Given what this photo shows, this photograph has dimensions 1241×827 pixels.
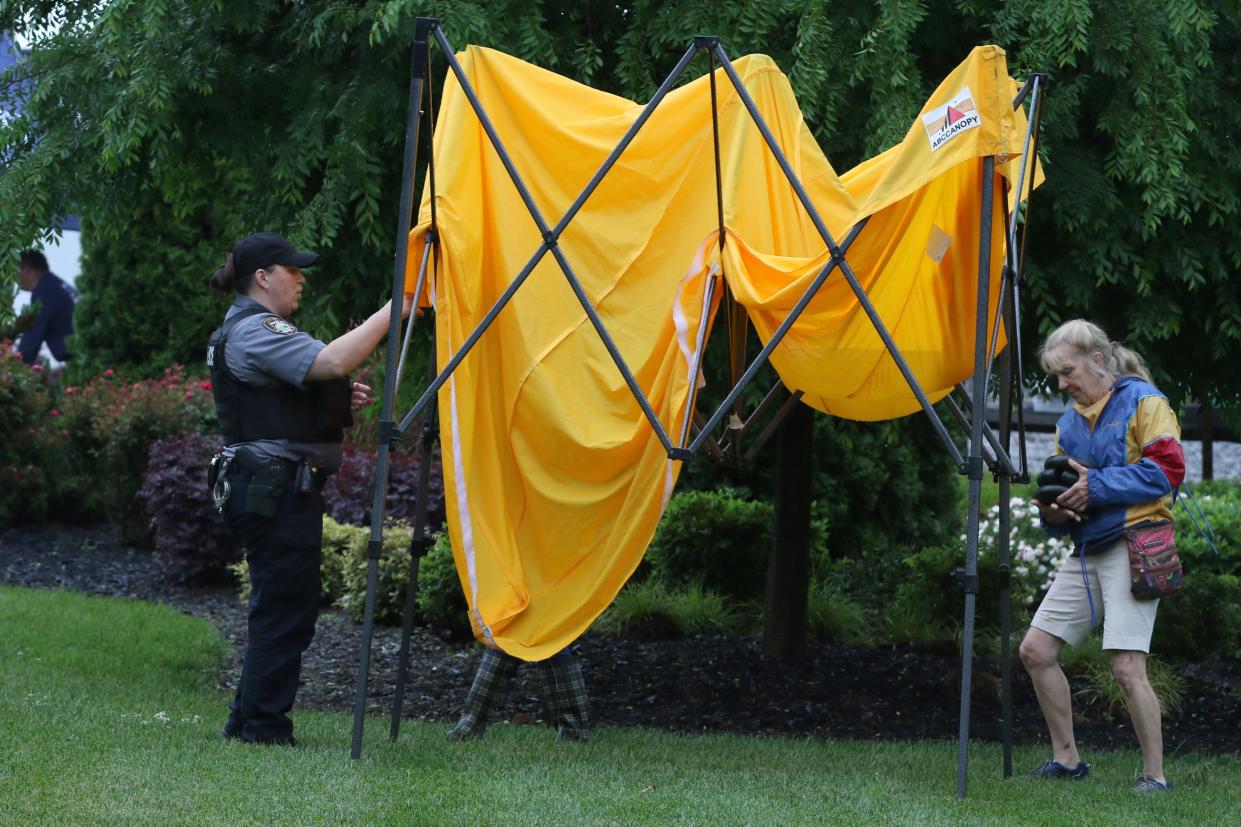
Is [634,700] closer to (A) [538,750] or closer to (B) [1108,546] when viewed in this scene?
(A) [538,750]

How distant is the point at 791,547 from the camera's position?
788 cm

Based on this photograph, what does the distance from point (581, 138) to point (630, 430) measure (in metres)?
1.08

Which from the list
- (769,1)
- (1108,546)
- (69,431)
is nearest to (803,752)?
(1108,546)

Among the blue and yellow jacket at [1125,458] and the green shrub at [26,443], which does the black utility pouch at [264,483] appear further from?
the green shrub at [26,443]

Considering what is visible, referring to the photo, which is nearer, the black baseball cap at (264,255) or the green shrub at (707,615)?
the black baseball cap at (264,255)

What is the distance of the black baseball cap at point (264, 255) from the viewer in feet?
17.6

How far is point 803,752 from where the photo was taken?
20.0 feet

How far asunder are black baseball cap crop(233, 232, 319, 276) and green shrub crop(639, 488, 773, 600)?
4592 mm

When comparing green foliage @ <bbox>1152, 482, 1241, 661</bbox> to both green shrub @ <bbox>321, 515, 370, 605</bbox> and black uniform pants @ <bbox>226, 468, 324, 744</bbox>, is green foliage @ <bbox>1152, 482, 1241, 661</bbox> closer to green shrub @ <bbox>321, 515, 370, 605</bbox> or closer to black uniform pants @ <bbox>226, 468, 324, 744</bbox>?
green shrub @ <bbox>321, 515, 370, 605</bbox>

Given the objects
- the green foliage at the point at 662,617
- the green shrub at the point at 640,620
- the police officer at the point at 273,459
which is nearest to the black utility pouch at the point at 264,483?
the police officer at the point at 273,459

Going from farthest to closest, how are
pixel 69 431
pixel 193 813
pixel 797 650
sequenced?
pixel 69 431, pixel 797 650, pixel 193 813

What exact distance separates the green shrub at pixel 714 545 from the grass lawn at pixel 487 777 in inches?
123

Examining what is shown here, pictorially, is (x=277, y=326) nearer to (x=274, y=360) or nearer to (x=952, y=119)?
(x=274, y=360)

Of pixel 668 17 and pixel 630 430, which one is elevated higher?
pixel 668 17
